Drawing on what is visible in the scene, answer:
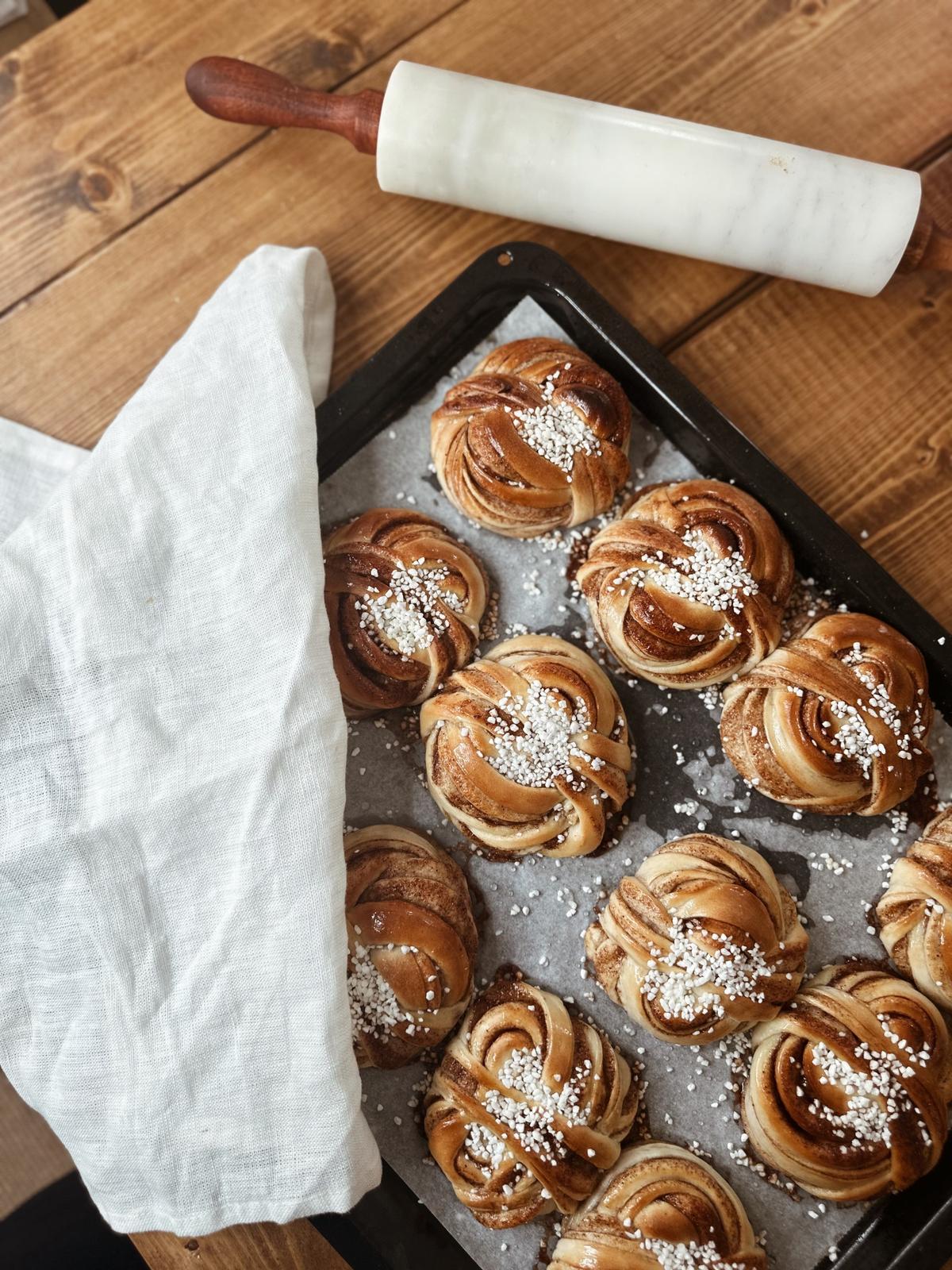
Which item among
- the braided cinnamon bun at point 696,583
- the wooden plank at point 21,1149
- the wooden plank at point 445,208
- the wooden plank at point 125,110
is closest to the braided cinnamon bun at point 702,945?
the braided cinnamon bun at point 696,583

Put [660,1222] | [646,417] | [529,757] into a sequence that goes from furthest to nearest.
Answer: [646,417]
[529,757]
[660,1222]

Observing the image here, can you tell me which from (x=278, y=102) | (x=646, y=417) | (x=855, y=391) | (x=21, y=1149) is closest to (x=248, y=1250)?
(x=21, y=1149)

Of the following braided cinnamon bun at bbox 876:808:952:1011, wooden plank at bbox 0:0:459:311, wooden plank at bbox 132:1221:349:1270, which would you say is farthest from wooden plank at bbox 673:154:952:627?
wooden plank at bbox 132:1221:349:1270

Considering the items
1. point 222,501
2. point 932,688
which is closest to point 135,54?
point 222,501

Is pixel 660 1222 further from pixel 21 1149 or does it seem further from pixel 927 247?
pixel 927 247

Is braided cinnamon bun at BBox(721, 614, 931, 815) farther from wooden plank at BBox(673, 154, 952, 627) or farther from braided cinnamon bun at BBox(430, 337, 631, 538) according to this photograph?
braided cinnamon bun at BBox(430, 337, 631, 538)

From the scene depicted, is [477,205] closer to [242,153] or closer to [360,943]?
[242,153]
